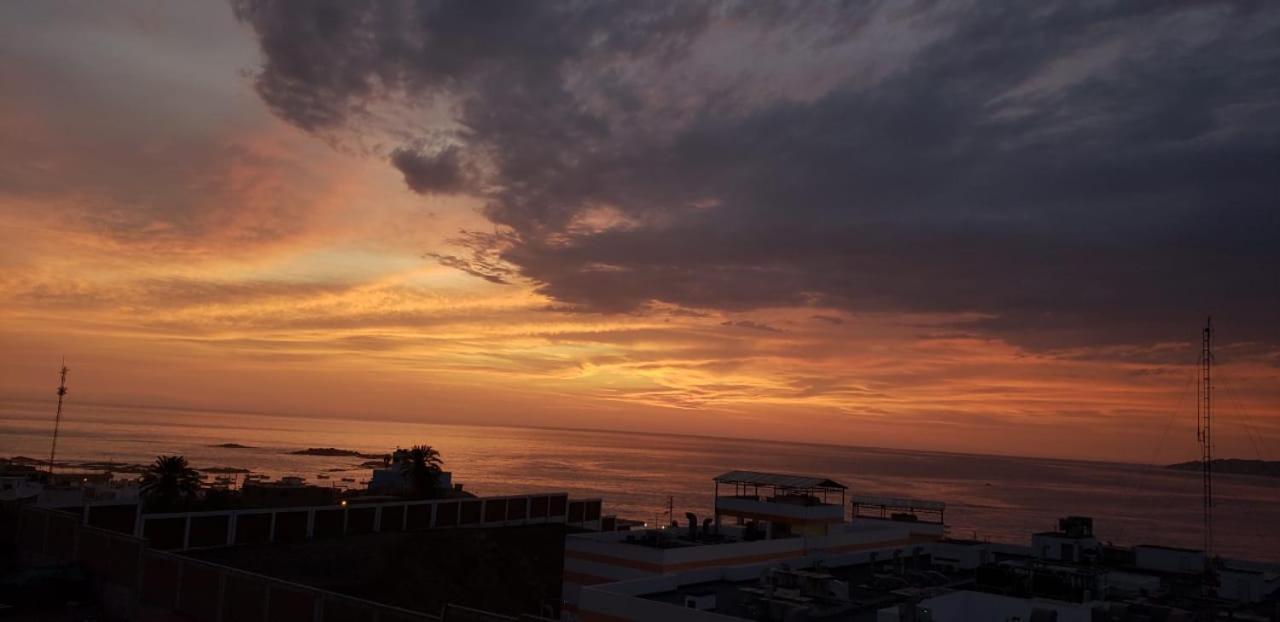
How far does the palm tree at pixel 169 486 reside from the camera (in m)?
45.1

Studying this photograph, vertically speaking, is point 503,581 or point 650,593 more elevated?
point 650,593

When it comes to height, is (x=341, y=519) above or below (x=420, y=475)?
below

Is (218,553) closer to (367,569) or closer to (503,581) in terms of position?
(367,569)

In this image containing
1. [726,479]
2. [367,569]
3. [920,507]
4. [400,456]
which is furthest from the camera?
[400,456]

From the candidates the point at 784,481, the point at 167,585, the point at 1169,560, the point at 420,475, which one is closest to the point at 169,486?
the point at 420,475

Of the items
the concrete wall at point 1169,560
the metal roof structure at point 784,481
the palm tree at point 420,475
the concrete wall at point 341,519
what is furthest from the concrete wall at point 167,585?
the concrete wall at point 1169,560

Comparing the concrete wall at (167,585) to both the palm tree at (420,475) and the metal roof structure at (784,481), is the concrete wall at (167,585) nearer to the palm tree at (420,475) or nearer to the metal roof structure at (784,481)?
the metal roof structure at (784,481)

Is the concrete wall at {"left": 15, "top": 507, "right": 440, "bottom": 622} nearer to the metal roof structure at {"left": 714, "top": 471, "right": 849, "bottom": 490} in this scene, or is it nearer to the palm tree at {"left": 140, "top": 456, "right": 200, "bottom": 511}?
the palm tree at {"left": 140, "top": 456, "right": 200, "bottom": 511}

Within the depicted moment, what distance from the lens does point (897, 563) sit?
34.1 meters

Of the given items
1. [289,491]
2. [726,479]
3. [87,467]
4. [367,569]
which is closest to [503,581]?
[367,569]

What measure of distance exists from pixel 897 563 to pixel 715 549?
7.64 meters

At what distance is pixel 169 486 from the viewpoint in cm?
4566

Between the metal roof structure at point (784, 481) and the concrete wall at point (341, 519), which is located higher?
the metal roof structure at point (784, 481)

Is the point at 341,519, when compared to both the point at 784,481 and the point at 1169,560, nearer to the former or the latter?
the point at 784,481
